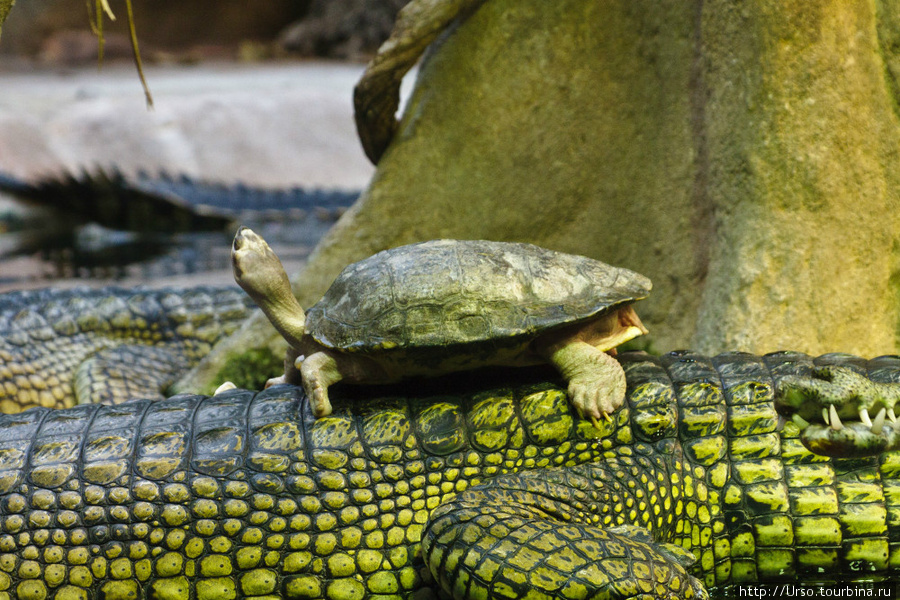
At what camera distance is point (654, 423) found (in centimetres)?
218

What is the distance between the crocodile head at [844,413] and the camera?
6.89ft

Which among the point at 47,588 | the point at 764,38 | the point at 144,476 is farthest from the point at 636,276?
the point at 47,588

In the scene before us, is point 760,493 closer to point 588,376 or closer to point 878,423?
point 878,423

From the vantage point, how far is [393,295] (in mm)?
2074

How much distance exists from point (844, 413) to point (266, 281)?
4.89 ft

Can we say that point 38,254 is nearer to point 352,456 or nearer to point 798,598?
point 352,456

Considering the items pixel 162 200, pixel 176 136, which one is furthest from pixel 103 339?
pixel 176 136

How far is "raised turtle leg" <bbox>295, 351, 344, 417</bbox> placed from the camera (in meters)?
2.14

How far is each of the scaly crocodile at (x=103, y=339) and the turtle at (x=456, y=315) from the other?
1921mm

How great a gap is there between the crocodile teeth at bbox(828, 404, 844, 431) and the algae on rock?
2.55 feet

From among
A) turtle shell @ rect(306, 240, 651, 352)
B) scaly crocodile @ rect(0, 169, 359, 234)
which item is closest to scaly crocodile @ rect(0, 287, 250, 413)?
turtle shell @ rect(306, 240, 651, 352)

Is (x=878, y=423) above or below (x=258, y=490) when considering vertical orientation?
above

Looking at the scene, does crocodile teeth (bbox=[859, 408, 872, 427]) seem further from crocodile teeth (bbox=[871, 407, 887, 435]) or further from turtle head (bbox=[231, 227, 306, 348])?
turtle head (bbox=[231, 227, 306, 348])

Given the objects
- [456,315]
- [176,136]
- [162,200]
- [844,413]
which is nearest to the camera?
[456,315]
